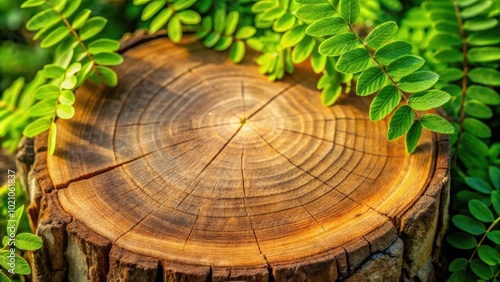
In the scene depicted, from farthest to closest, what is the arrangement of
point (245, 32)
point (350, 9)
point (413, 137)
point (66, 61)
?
point (245, 32) < point (66, 61) < point (413, 137) < point (350, 9)

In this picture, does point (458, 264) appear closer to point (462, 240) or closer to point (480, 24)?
point (462, 240)

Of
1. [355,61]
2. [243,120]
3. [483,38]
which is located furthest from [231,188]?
[483,38]

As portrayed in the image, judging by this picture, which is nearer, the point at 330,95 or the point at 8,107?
the point at 330,95

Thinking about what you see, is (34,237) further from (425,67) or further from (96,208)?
(425,67)

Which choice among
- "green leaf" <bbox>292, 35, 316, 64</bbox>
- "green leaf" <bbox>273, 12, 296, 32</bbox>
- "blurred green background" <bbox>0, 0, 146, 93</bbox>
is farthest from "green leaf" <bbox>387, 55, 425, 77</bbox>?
"blurred green background" <bbox>0, 0, 146, 93</bbox>

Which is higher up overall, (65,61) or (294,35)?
(294,35)
